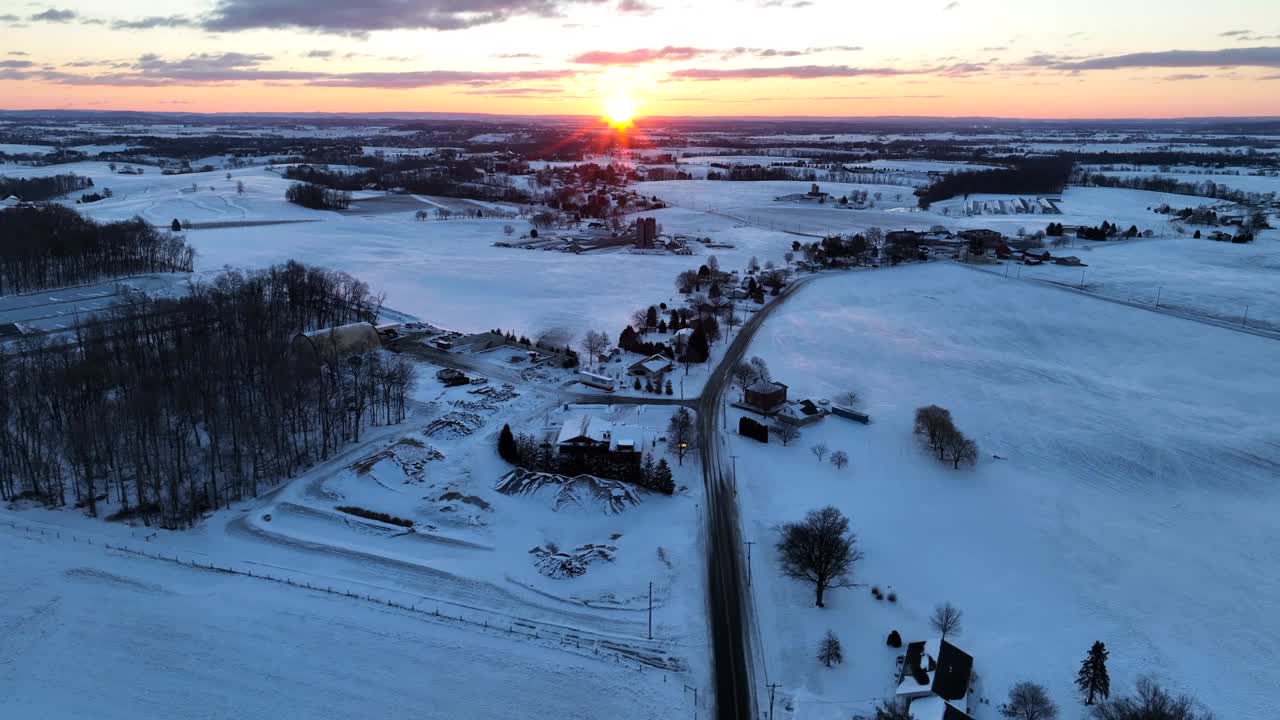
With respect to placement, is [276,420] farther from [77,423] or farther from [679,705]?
[679,705]

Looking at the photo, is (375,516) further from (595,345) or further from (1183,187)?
(1183,187)

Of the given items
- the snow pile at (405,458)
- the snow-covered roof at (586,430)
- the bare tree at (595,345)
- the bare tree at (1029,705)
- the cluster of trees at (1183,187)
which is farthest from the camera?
the cluster of trees at (1183,187)

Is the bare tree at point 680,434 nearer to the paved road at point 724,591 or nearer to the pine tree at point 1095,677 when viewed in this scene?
the paved road at point 724,591

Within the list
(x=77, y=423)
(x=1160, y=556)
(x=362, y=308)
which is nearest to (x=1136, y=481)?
(x=1160, y=556)

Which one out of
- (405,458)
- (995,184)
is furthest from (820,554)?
(995,184)

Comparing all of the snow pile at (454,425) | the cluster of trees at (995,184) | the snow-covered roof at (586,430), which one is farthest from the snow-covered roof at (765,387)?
the cluster of trees at (995,184)

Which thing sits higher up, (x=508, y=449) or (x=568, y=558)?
(x=508, y=449)

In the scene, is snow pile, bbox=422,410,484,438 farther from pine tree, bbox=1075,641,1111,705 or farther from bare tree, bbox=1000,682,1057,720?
pine tree, bbox=1075,641,1111,705
